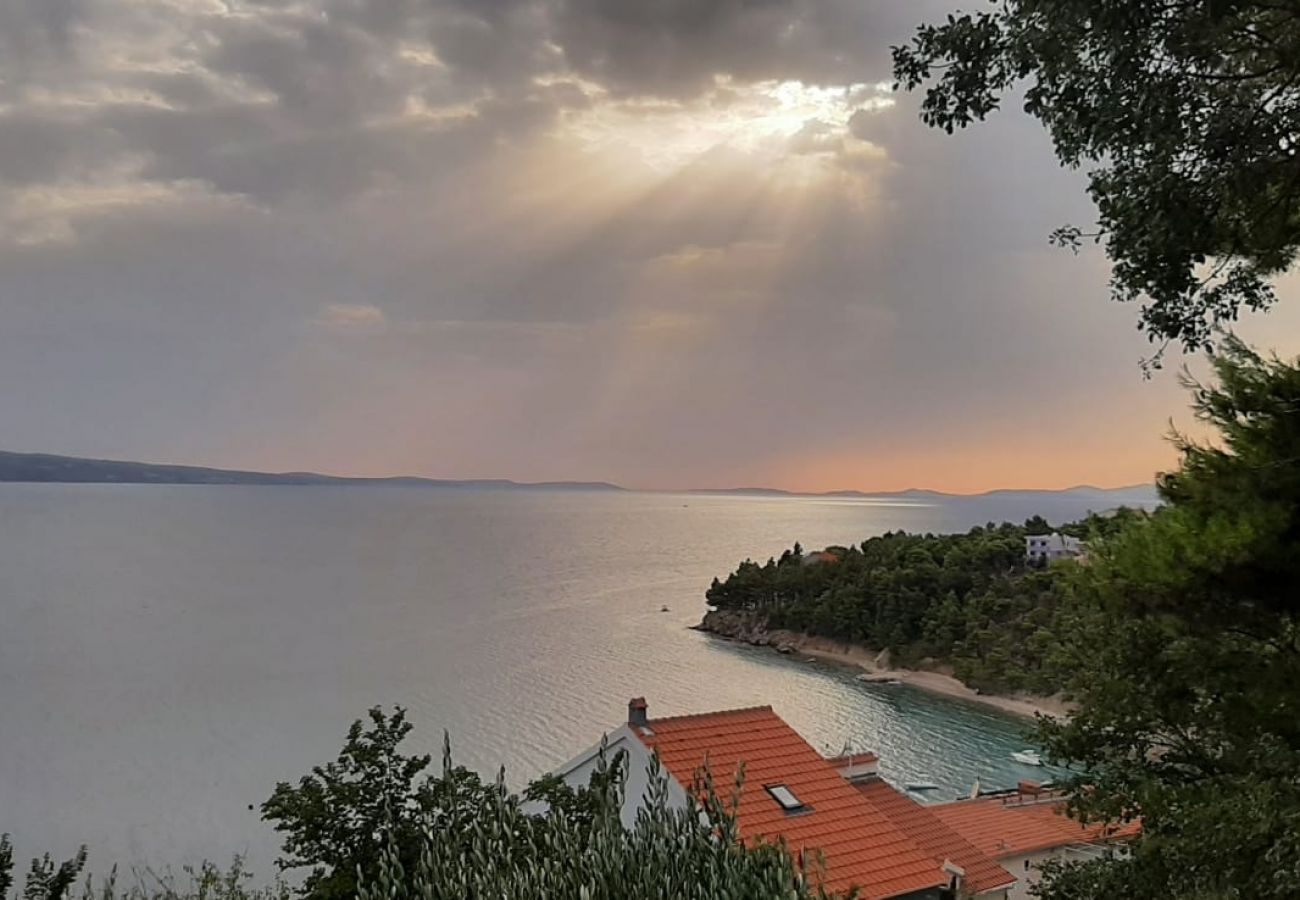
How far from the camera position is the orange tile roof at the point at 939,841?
33.5 ft

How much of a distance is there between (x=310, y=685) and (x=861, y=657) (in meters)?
25.0

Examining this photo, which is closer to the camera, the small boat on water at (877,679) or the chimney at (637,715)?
the chimney at (637,715)

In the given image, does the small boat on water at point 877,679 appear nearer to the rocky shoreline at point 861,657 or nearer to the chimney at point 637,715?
the rocky shoreline at point 861,657

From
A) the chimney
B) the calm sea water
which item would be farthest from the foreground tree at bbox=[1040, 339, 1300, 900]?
the calm sea water

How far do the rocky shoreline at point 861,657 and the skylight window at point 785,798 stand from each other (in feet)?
79.6

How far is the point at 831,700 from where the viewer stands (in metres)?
33.1

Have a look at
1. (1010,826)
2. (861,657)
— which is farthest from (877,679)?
(1010,826)

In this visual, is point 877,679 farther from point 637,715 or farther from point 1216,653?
point 1216,653

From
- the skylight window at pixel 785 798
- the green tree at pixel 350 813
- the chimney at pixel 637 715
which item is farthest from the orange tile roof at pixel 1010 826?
the green tree at pixel 350 813

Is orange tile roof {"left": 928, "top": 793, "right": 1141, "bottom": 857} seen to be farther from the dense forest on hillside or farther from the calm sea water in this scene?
the dense forest on hillside

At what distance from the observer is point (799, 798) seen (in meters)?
8.47

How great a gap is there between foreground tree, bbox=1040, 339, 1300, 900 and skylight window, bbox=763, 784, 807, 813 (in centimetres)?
382

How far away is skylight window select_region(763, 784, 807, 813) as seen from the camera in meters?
8.27

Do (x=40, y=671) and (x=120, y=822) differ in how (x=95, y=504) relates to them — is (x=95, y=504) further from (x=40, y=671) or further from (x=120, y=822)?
(x=120, y=822)
